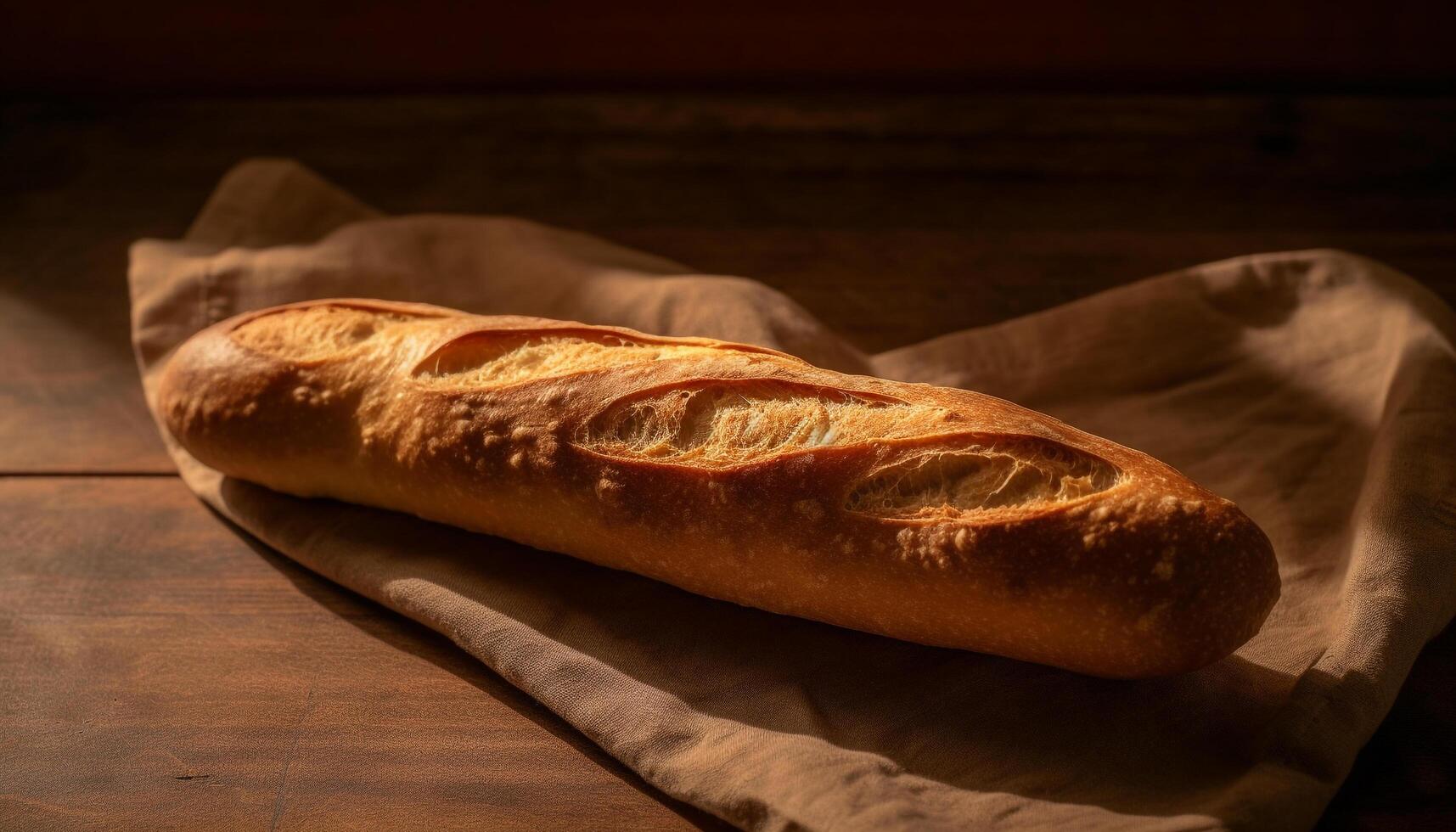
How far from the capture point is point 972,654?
4.43ft

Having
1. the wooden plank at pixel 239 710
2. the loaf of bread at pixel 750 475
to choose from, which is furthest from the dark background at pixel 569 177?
the loaf of bread at pixel 750 475

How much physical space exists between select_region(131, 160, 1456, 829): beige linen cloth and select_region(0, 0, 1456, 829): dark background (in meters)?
0.10

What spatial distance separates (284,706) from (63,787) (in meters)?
0.22

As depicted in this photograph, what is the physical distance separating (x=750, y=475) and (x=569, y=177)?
1.45 metres

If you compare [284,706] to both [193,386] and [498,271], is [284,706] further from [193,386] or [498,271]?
[498,271]

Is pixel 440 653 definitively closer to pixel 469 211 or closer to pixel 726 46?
pixel 469 211

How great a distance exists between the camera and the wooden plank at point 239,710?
125cm

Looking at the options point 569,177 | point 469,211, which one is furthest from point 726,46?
point 469,211

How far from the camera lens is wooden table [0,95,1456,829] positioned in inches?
50.5

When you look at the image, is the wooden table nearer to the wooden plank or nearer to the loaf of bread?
the wooden plank

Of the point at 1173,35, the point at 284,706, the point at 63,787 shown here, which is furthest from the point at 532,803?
the point at 1173,35

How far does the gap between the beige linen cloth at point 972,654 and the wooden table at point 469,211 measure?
65mm

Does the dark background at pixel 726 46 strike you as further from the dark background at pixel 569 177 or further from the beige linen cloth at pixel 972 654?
the beige linen cloth at pixel 972 654

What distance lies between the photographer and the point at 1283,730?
3.88 ft
